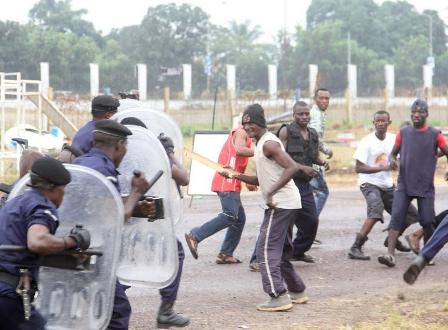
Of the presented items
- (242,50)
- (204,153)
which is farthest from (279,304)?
(242,50)

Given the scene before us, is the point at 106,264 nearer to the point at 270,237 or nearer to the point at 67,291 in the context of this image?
the point at 67,291

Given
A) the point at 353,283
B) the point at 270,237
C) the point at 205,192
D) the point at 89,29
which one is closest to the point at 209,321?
the point at 270,237

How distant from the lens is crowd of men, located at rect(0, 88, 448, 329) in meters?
5.40

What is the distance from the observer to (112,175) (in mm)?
6273

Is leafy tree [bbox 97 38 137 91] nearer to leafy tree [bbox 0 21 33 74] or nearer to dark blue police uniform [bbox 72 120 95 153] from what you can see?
leafy tree [bbox 0 21 33 74]

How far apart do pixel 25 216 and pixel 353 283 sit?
16.9ft

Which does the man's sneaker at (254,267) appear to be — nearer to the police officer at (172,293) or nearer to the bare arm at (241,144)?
the bare arm at (241,144)

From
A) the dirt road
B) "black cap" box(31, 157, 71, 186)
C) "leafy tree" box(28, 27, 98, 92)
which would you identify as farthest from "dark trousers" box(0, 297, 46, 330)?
"leafy tree" box(28, 27, 98, 92)

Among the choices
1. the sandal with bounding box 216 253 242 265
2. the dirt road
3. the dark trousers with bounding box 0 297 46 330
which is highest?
the dark trousers with bounding box 0 297 46 330

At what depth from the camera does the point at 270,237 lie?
27.7 feet

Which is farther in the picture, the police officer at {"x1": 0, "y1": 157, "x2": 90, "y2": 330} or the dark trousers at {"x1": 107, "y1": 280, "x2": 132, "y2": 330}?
the dark trousers at {"x1": 107, "y1": 280, "x2": 132, "y2": 330}

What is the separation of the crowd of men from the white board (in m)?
2.31

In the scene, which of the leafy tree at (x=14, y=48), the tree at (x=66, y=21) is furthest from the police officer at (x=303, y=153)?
the tree at (x=66, y=21)

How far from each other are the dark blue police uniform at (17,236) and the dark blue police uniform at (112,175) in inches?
32.7
